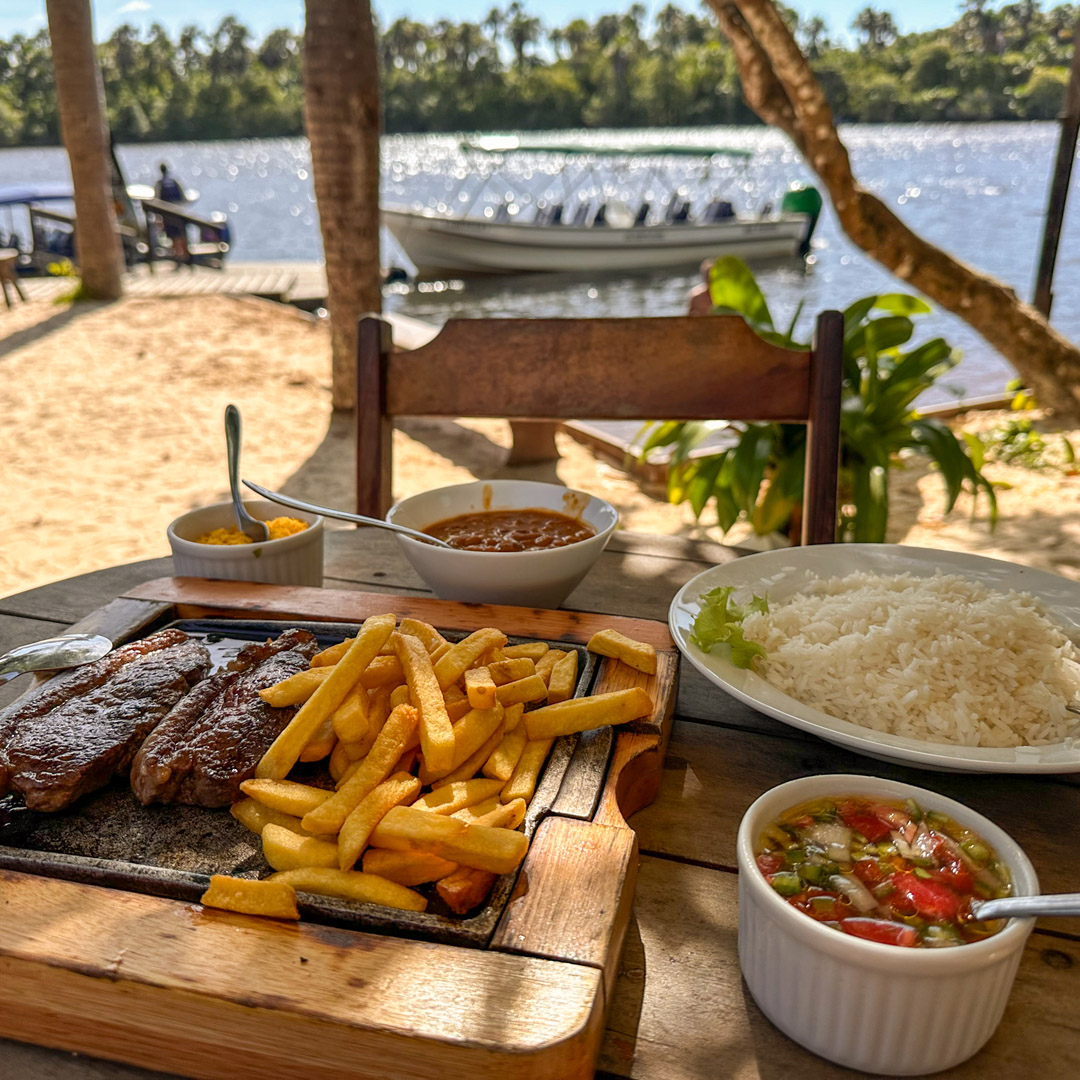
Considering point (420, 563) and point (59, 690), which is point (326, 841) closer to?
point (59, 690)

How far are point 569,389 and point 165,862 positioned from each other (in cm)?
175

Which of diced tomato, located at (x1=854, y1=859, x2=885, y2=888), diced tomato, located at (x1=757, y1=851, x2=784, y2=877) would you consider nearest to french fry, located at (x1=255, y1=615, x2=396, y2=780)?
diced tomato, located at (x1=757, y1=851, x2=784, y2=877)

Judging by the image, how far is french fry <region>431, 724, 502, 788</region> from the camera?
1.16 metres

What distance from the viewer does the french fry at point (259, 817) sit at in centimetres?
110

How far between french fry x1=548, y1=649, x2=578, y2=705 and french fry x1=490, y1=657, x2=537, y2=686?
0.13ft

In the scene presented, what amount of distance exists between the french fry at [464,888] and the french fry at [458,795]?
3.3 inches

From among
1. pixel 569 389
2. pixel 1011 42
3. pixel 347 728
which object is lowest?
pixel 347 728

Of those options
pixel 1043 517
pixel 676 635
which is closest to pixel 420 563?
pixel 676 635

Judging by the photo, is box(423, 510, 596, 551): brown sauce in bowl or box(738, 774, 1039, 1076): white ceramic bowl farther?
box(423, 510, 596, 551): brown sauce in bowl

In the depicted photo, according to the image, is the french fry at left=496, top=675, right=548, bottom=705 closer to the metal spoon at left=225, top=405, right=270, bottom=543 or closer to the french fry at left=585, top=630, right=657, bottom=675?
the french fry at left=585, top=630, right=657, bottom=675

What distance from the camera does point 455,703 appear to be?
1.25 m

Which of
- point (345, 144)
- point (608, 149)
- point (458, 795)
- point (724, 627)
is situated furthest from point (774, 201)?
point (458, 795)

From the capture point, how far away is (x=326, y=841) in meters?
1.06

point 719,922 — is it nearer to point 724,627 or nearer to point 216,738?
point 724,627
